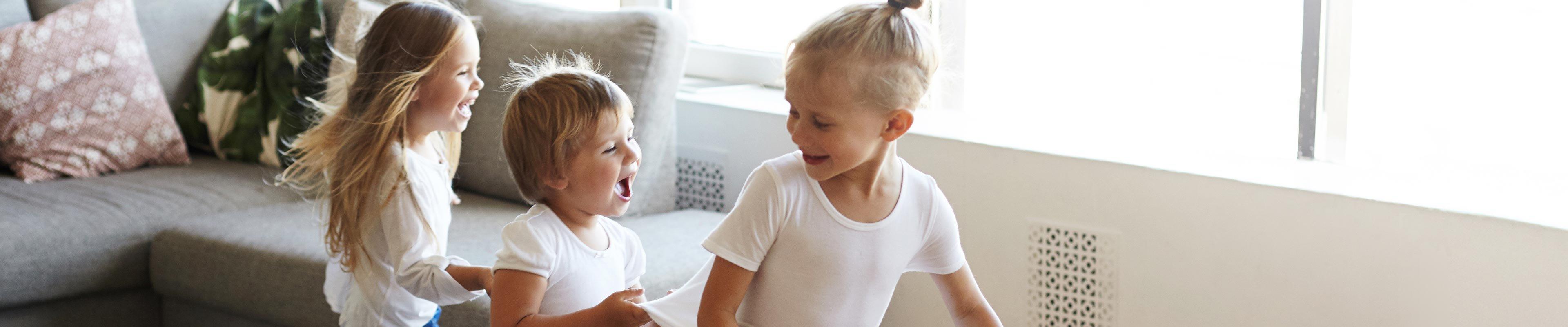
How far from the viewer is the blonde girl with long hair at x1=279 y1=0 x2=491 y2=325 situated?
138 centimetres

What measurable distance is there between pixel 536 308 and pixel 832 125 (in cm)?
35

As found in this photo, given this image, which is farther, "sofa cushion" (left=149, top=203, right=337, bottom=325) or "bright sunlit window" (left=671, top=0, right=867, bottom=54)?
"bright sunlit window" (left=671, top=0, right=867, bottom=54)

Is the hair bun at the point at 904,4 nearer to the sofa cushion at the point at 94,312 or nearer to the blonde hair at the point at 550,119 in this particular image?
the blonde hair at the point at 550,119

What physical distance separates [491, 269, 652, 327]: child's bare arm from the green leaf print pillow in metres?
1.62

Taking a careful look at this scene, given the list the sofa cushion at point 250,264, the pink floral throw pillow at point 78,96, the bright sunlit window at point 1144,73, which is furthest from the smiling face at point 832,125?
the pink floral throw pillow at point 78,96

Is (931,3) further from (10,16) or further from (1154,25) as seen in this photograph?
(10,16)

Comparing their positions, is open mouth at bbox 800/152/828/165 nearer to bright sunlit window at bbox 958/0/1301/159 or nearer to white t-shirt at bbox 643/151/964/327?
white t-shirt at bbox 643/151/964/327

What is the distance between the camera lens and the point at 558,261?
1.18 metres

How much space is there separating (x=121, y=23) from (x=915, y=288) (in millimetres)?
1962

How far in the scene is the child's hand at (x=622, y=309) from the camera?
3.66 ft

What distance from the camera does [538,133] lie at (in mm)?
1175

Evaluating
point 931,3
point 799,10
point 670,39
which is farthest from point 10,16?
point 931,3

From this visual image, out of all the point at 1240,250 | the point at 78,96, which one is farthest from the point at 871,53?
the point at 78,96

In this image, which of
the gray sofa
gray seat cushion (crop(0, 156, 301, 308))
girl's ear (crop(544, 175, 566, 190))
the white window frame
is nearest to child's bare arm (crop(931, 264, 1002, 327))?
girl's ear (crop(544, 175, 566, 190))
